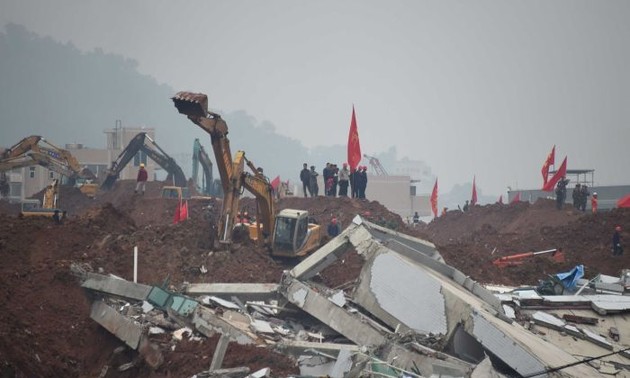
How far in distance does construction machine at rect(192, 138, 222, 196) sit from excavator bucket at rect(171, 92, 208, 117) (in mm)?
25924

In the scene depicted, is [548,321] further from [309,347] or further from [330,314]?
[309,347]

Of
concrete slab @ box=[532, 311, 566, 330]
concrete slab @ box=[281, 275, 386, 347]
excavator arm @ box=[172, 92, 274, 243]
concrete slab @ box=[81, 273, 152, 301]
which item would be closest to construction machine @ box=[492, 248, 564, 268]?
excavator arm @ box=[172, 92, 274, 243]

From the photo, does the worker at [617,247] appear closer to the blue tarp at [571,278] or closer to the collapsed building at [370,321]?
the blue tarp at [571,278]

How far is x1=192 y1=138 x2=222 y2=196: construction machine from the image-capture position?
4553 centimetres

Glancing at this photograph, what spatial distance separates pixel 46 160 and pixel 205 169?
11.5 metres

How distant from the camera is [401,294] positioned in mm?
12719

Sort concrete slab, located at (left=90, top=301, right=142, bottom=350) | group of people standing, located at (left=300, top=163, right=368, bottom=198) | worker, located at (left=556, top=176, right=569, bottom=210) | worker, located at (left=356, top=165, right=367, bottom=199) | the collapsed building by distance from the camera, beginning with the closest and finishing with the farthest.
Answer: the collapsed building → concrete slab, located at (left=90, top=301, right=142, bottom=350) → group of people standing, located at (left=300, top=163, right=368, bottom=198) → worker, located at (left=356, top=165, right=367, bottom=199) → worker, located at (left=556, top=176, right=569, bottom=210)

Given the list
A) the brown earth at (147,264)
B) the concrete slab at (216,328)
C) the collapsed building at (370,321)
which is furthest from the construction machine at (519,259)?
the concrete slab at (216,328)

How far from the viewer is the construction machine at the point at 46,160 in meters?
36.0

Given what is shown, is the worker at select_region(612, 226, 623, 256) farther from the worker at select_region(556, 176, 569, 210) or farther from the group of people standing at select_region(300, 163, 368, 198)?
the group of people standing at select_region(300, 163, 368, 198)

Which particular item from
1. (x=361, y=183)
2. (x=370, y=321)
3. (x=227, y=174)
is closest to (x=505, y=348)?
(x=370, y=321)

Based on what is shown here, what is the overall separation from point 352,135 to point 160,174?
11075 centimetres

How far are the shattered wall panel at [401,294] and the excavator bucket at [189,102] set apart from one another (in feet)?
23.5

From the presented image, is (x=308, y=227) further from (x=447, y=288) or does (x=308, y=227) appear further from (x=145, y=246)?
(x=447, y=288)
